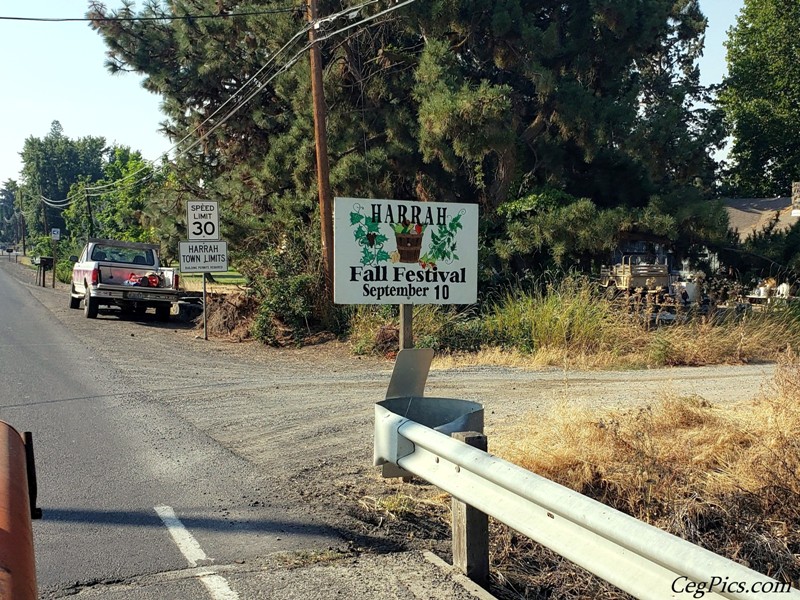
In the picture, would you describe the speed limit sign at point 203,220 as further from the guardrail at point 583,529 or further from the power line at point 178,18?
the guardrail at point 583,529

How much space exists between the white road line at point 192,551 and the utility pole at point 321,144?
39.0 feet

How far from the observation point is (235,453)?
7512 millimetres

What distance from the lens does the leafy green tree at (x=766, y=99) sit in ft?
140

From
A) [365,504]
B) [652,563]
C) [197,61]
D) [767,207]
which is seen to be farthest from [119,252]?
[767,207]

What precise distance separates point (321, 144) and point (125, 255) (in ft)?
27.7

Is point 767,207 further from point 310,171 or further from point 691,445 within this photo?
point 691,445

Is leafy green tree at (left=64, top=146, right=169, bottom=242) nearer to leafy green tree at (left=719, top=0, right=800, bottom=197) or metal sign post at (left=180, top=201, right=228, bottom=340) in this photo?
metal sign post at (left=180, top=201, right=228, bottom=340)

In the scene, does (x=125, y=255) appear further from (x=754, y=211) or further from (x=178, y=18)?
(x=754, y=211)

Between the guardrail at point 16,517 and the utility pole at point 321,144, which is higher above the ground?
the utility pole at point 321,144

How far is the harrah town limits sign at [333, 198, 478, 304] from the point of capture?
662 cm

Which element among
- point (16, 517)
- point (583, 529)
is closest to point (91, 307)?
point (583, 529)

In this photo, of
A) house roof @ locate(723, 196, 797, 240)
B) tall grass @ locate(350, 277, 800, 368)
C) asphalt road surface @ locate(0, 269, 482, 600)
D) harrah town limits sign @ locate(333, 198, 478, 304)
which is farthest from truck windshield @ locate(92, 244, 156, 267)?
house roof @ locate(723, 196, 797, 240)

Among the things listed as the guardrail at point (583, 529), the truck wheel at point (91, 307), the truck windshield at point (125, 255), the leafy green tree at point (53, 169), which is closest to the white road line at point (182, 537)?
the guardrail at point (583, 529)

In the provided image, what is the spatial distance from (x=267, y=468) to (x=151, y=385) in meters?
5.10
